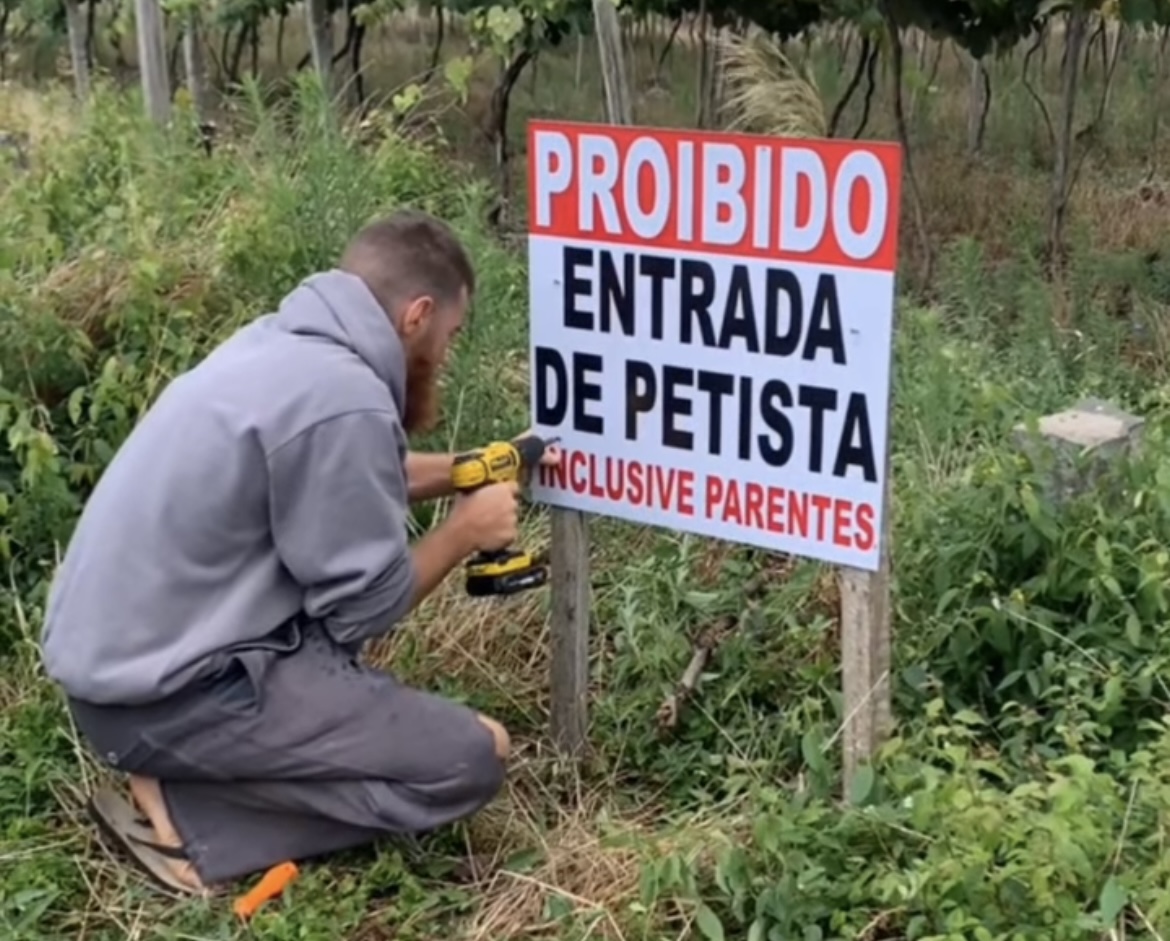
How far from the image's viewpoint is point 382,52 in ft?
64.2

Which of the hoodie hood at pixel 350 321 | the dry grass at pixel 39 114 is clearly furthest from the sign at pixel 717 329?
the dry grass at pixel 39 114

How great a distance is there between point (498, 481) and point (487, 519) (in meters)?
0.09

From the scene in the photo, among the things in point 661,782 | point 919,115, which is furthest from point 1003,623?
point 919,115

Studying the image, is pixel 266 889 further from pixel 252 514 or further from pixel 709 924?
pixel 709 924

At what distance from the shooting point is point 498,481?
3062 millimetres

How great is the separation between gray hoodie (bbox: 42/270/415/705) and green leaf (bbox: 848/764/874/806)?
808 mm

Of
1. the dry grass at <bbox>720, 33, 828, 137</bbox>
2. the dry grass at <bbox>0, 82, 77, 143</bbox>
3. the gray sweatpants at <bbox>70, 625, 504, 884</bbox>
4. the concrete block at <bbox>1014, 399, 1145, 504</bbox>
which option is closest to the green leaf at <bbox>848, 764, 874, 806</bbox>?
the gray sweatpants at <bbox>70, 625, 504, 884</bbox>

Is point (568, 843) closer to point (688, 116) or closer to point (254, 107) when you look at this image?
point (254, 107)

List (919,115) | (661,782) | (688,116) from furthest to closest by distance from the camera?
1. (688,116)
2. (919,115)
3. (661,782)

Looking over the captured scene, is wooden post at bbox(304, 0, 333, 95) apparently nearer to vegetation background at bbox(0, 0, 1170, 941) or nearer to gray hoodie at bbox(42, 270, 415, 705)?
vegetation background at bbox(0, 0, 1170, 941)

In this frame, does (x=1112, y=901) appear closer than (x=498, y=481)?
Yes

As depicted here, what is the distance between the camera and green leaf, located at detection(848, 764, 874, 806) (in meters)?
2.66

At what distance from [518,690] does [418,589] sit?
69 cm

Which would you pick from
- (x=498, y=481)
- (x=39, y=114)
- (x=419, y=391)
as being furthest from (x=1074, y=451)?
(x=39, y=114)
